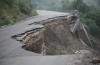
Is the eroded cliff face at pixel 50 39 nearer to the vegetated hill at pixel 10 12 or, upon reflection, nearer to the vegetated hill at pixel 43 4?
the vegetated hill at pixel 10 12

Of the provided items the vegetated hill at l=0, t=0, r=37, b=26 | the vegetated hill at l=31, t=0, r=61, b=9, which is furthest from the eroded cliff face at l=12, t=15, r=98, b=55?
the vegetated hill at l=31, t=0, r=61, b=9

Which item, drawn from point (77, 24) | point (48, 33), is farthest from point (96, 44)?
point (48, 33)

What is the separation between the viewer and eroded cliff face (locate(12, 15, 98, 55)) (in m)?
8.30

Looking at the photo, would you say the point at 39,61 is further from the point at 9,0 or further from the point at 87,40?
the point at 87,40

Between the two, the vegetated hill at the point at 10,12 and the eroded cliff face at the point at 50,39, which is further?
the vegetated hill at the point at 10,12

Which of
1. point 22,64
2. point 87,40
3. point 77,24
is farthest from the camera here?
point 77,24

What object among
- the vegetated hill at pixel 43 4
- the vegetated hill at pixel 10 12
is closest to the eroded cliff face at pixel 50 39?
the vegetated hill at pixel 10 12

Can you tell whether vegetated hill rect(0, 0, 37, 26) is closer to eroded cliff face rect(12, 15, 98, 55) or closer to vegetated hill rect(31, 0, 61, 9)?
eroded cliff face rect(12, 15, 98, 55)

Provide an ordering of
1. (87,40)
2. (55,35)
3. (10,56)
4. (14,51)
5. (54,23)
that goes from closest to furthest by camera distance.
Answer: (10,56) < (14,51) < (55,35) < (54,23) < (87,40)

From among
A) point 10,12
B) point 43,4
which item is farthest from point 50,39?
point 43,4

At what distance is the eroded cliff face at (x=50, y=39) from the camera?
27.2 feet

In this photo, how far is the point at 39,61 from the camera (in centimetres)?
405

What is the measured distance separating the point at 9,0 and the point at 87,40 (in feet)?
54.0

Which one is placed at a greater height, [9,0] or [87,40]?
[9,0]
